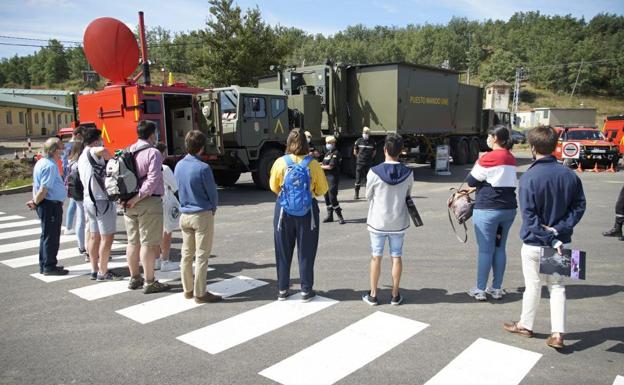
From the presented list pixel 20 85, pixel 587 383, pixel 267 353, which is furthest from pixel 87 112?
pixel 20 85

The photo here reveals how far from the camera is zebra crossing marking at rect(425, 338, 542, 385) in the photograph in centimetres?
337

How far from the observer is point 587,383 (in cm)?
332

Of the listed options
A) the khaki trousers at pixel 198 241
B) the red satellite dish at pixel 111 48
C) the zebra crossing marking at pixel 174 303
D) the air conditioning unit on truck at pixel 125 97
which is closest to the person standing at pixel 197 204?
the khaki trousers at pixel 198 241

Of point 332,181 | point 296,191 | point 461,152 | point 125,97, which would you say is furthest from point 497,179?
point 461,152

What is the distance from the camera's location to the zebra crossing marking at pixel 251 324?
13.3 feet

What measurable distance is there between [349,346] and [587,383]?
181cm

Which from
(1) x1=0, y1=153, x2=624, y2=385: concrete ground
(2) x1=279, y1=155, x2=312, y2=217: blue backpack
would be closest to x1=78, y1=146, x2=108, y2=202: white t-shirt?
(1) x1=0, y1=153, x2=624, y2=385: concrete ground

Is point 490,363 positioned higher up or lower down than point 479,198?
lower down

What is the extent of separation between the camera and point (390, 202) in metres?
4.66

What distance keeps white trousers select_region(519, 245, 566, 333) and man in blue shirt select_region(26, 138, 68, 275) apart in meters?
5.54

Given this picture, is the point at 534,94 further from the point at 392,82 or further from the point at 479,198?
the point at 479,198

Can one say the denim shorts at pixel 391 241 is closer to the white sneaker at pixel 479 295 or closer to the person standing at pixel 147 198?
the white sneaker at pixel 479 295

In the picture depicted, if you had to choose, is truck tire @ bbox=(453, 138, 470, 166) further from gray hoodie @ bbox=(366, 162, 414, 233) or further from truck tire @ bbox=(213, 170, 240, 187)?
gray hoodie @ bbox=(366, 162, 414, 233)

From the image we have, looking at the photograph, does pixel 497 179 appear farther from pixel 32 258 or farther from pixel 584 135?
pixel 584 135
